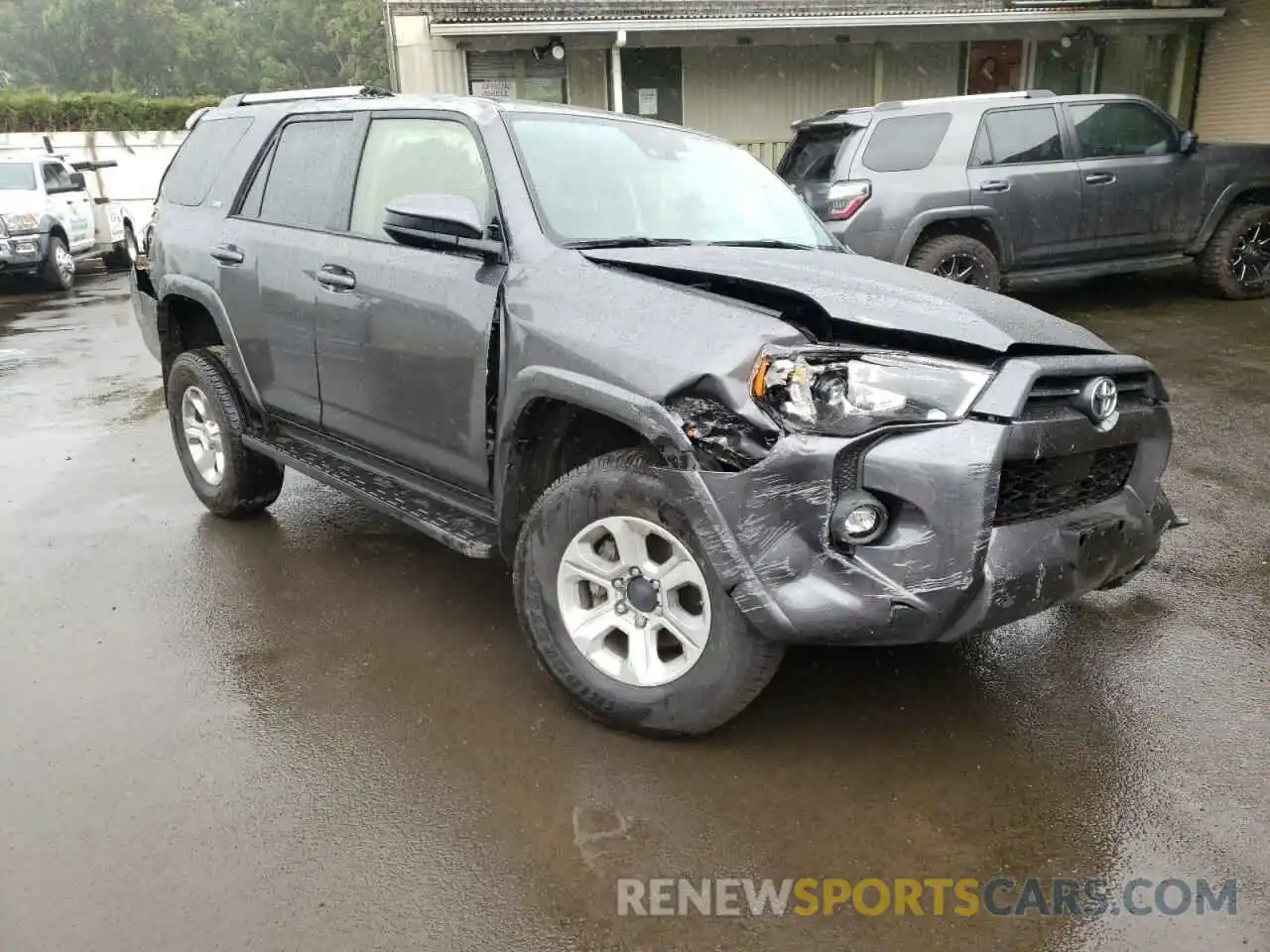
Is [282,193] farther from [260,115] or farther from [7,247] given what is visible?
[7,247]

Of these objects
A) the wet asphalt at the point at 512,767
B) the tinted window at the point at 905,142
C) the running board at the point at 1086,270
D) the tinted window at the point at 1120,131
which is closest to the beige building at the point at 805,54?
the tinted window at the point at 1120,131

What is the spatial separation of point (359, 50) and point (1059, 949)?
2247 inches

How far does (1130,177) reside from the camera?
356 inches

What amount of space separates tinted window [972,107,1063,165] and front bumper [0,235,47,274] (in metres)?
12.5

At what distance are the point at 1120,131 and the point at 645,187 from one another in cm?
732

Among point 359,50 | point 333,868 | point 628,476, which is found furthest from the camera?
point 359,50

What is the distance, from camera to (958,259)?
862cm

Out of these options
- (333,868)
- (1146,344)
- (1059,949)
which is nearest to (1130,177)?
(1146,344)

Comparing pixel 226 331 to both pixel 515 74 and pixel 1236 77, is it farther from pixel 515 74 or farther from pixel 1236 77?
pixel 1236 77

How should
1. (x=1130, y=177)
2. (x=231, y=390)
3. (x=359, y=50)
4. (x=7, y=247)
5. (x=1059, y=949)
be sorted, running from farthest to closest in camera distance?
(x=359, y=50)
(x=7, y=247)
(x=1130, y=177)
(x=231, y=390)
(x=1059, y=949)

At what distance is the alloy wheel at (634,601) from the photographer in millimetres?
2844

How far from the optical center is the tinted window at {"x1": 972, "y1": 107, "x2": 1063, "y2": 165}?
28.7ft

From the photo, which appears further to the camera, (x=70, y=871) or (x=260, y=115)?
(x=260, y=115)

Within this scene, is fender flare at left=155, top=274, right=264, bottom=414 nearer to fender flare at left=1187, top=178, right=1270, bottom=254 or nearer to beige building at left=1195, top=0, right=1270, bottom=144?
fender flare at left=1187, top=178, right=1270, bottom=254
